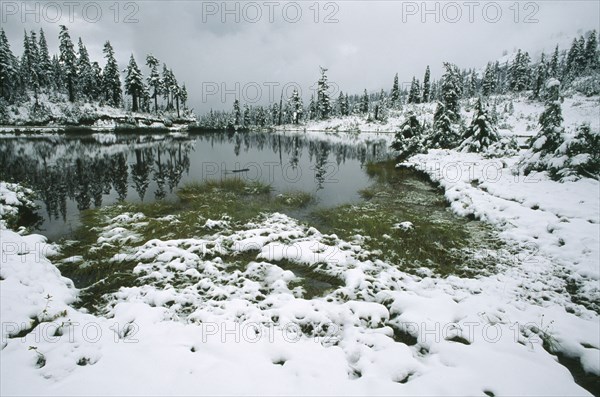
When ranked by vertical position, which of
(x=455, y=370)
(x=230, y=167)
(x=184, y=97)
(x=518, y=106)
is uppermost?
(x=184, y=97)

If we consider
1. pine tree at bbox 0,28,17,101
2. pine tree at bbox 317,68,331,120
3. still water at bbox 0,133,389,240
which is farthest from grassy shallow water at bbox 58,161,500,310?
pine tree at bbox 317,68,331,120

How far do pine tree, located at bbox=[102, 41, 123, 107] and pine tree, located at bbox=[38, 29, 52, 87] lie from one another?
423 inches

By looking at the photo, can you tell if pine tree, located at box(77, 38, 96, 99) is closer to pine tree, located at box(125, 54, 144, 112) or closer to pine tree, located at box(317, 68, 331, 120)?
pine tree, located at box(125, 54, 144, 112)

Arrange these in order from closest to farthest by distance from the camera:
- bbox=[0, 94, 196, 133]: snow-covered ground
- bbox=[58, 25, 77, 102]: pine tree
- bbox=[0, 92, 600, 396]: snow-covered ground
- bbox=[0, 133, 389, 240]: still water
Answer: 1. bbox=[0, 92, 600, 396]: snow-covered ground
2. bbox=[0, 133, 389, 240]: still water
3. bbox=[0, 94, 196, 133]: snow-covered ground
4. bbox=[58, 25, 77, 102]: pine tree

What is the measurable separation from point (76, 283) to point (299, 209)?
344 inches

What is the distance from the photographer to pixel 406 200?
50.0 ft

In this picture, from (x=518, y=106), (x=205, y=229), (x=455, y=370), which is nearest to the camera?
(x=455, y=370)

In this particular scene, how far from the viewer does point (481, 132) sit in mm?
25484

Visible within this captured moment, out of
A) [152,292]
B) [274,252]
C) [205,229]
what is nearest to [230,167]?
[205,229]

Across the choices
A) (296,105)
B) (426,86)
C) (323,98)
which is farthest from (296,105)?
(426,86)

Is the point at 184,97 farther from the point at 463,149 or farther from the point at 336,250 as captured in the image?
the point at 336,250

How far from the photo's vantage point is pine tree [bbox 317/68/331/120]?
103m

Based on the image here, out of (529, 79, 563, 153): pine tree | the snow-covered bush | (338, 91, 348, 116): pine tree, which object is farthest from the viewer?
(338, 91, 348, 116): pine tree

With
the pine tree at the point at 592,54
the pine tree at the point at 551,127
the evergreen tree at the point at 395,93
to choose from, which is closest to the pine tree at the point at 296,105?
the evergreen tree at the point at 395,93
